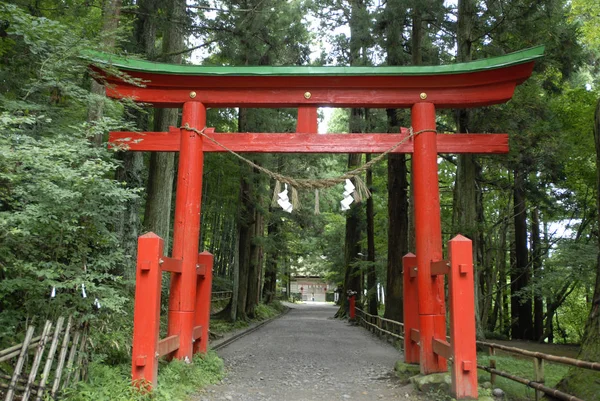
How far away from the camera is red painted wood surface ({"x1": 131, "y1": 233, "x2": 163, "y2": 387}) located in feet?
17.8

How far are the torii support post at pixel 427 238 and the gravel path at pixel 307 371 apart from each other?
0.76 meters

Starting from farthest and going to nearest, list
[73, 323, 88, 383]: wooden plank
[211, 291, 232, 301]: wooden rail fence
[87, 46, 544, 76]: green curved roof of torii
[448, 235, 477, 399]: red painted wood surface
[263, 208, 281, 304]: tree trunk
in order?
[263, 208, 281, 304]: tree trunk, [211, 291, 232, 301]: wooden rail fence, [87, 46, 544, 76]: green curved roof of torii, [448, 235, 477, 399]: red painted wood surface, [73, 323, 88, 383]: wooden plank

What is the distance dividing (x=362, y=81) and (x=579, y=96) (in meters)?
8.55

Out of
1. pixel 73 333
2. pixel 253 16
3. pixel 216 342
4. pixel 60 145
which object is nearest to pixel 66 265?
pixel 73 333

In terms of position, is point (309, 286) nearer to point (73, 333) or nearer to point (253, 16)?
point (253, 16)

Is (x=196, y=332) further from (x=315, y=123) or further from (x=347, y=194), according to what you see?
(x=315, y=123)

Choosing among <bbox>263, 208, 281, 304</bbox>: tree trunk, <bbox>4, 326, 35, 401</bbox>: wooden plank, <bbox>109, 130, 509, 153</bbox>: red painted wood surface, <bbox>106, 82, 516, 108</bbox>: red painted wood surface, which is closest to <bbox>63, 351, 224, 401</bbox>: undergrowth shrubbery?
<bbox>4, 326, 35, 401</bbox>: wooden plank

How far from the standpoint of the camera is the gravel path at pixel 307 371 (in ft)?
21.5

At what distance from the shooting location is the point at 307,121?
7852mm

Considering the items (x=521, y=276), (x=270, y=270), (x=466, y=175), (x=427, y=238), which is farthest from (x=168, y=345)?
(x=270, y=270)

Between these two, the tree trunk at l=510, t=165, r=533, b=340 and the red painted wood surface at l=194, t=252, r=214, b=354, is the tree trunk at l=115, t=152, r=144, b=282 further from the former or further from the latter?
the tree trunk at l=510, t=165, r=533, b=340

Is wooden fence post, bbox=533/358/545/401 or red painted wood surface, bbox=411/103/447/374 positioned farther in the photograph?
red painted wood surface, bbox=411/103/447/374

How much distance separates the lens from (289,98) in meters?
7.80

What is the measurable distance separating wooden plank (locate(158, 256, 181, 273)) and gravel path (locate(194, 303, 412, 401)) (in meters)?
1.68
